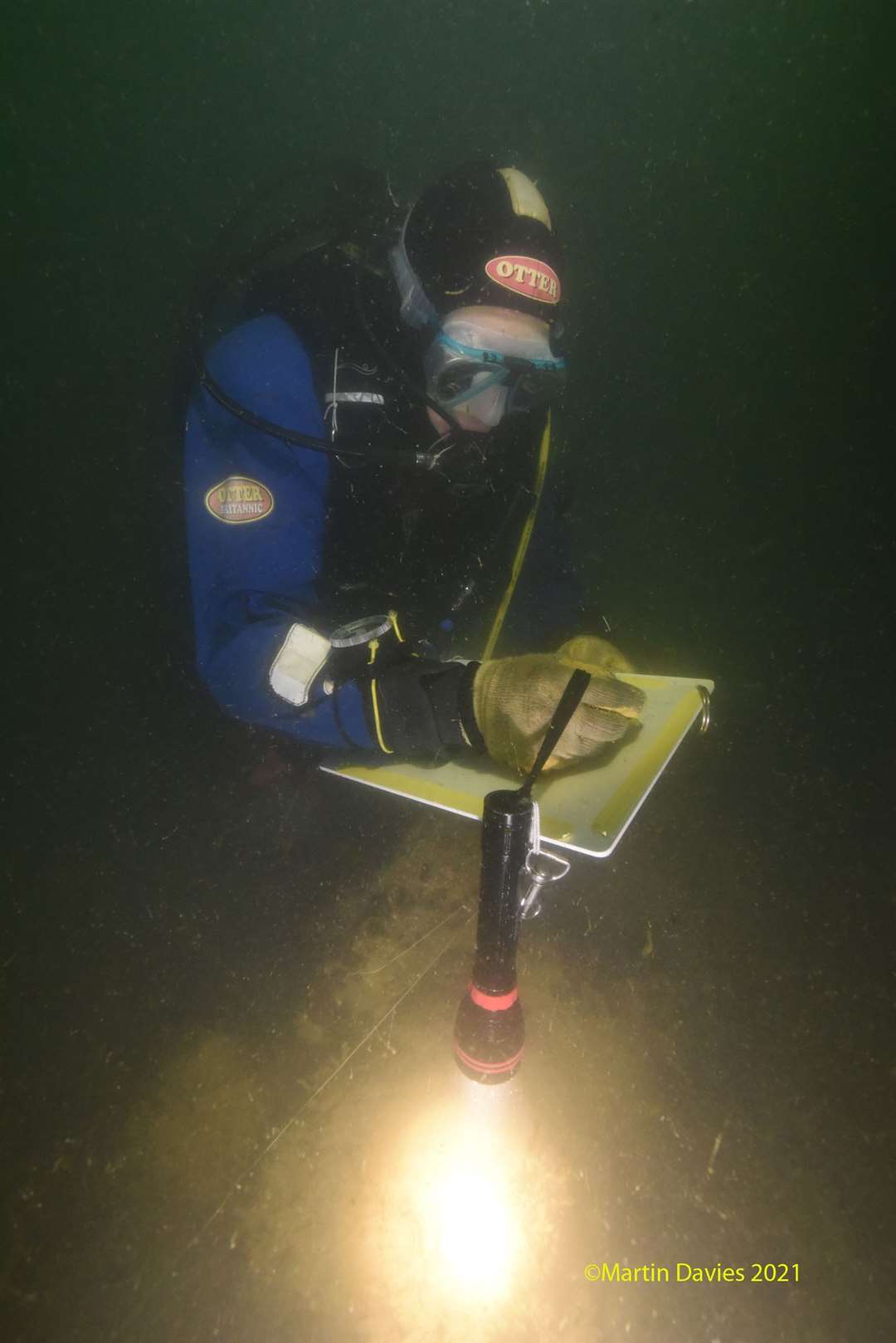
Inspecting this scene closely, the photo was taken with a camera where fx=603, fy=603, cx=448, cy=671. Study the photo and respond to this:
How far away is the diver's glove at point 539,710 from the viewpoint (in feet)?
5.37

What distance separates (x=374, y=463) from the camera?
2.11 metres


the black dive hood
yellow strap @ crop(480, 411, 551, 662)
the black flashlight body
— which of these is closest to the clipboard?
the black flashlight body

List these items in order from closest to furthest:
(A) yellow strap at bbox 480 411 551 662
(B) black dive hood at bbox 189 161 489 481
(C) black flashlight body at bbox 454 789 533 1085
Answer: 1. (C) black flashlight body at bbox 454 789 533 1085
2. (B) black dive hood at bbox 189 161 489 481
3. (A) yellow strap at bbox 480 411 551 662

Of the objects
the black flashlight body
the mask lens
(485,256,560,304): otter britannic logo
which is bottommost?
the black flashlight body

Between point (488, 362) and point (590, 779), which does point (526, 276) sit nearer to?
point (488, 362)

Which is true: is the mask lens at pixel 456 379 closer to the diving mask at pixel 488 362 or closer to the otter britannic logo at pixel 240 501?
the diving mask at pixel 488 362

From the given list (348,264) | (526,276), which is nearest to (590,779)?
(526,276)

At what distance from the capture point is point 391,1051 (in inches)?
83.9

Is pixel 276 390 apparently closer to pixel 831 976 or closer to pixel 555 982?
pixel 555 982

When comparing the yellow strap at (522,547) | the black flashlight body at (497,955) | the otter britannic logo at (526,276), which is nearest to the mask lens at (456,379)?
the otter britannic logo at (526,276)

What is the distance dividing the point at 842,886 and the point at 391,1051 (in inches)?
86.5

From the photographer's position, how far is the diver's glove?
5.37 ft

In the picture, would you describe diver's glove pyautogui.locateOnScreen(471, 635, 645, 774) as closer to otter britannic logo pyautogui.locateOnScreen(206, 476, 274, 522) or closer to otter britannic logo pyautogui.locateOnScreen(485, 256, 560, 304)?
otter britannic logo pyautogui.locateOnScreen(206, 476, 274, 522)

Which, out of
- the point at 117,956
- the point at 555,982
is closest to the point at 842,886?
the point at 555,982
